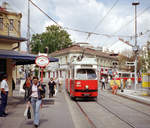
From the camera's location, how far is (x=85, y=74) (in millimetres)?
16516

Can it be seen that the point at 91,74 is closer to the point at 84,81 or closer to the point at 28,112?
the point at 84,81

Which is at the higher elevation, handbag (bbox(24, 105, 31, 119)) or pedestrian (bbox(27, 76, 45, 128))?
pedestrian (bbox(27, 76, 45, 128))

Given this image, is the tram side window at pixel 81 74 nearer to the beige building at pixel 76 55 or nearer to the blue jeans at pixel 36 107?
the blue jeans at pixel 36 107

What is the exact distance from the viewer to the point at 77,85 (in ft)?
52.0

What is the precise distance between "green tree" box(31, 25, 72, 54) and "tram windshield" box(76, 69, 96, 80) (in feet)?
150

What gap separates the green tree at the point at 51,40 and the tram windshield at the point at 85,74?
150 feet

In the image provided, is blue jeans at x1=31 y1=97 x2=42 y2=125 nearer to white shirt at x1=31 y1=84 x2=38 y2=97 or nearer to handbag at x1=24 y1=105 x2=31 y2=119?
white shirt at x1=31 y1=84 x2=38 y2=97

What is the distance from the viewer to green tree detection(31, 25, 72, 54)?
63.4 metres

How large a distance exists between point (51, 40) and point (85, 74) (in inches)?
1923

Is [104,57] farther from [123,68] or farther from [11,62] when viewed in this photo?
[11,62]

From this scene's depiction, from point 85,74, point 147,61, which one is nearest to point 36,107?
point 85,74

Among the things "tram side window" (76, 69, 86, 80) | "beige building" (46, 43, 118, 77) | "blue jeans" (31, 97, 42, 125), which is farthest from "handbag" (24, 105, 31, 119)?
"beige building" (46, 43, 118, 77)

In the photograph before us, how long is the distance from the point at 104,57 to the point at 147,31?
4963 cm

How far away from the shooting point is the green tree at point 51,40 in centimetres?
6344
